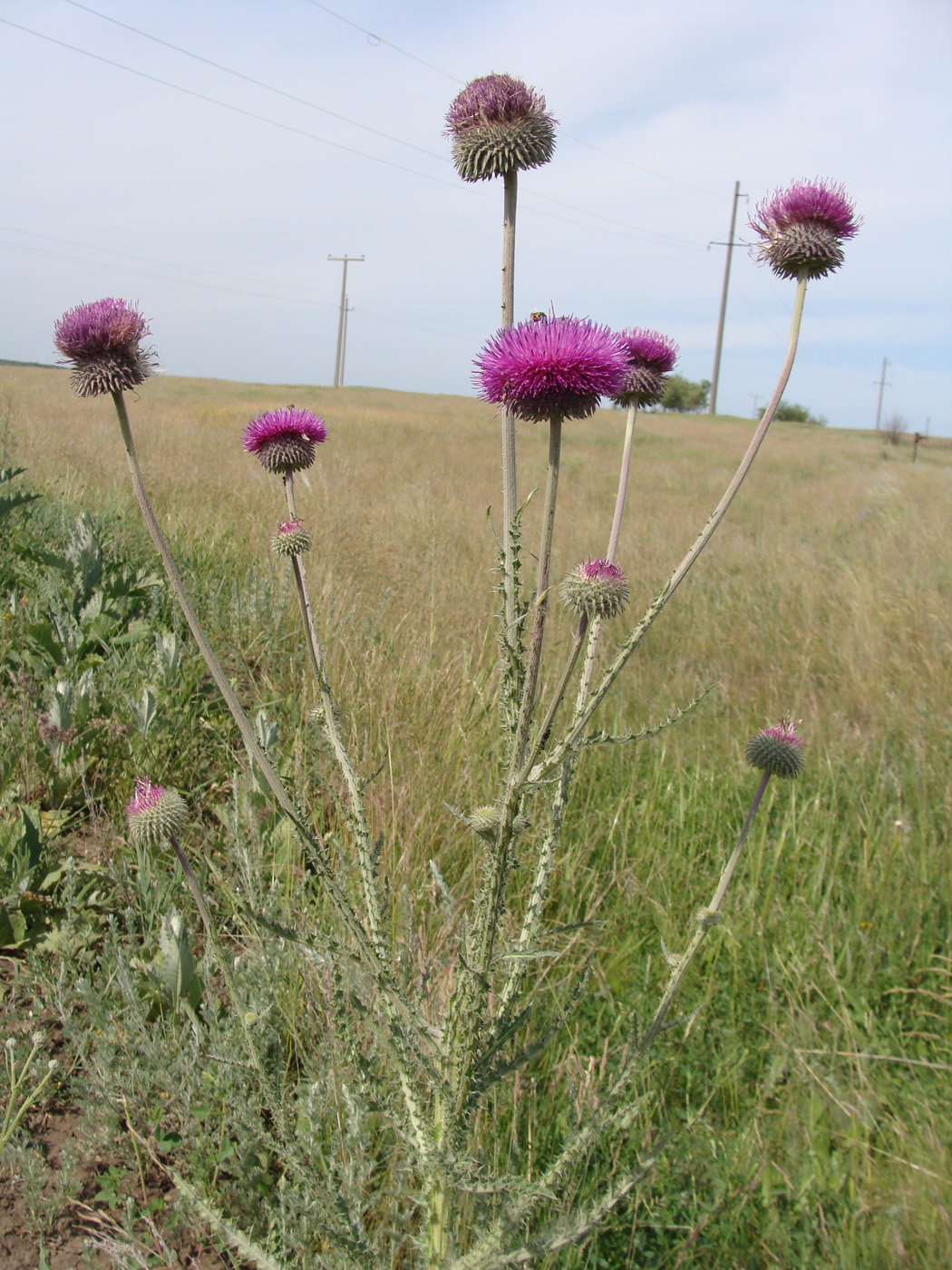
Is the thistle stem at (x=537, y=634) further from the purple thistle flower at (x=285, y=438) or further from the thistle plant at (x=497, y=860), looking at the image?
the purple thistle flower at (x=285, y=438)

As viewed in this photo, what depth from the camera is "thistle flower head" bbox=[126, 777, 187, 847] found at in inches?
78.4

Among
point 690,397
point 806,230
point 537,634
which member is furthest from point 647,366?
point 690,397

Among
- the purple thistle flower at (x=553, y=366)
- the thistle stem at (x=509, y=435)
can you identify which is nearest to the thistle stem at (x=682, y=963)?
the thistle stem at (x=509, y=435)

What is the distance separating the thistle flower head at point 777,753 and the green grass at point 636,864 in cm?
61

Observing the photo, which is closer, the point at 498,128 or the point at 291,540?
the point at 498,128

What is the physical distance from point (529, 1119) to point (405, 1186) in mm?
325

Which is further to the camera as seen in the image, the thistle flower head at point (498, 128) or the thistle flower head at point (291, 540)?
the thistle flower head at point (291, 540)

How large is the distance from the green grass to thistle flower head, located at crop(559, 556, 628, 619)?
62cm

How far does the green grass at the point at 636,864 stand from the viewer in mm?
1993

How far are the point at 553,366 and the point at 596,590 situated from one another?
471mm

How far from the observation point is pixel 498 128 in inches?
66.4

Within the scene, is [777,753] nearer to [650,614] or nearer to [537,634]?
[650,614]

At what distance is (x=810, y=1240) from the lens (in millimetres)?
1875

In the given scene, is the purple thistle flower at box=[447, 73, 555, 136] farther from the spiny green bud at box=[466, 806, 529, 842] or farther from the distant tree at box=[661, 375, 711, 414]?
the distant tree at box=[661, 375, 711, 414]
